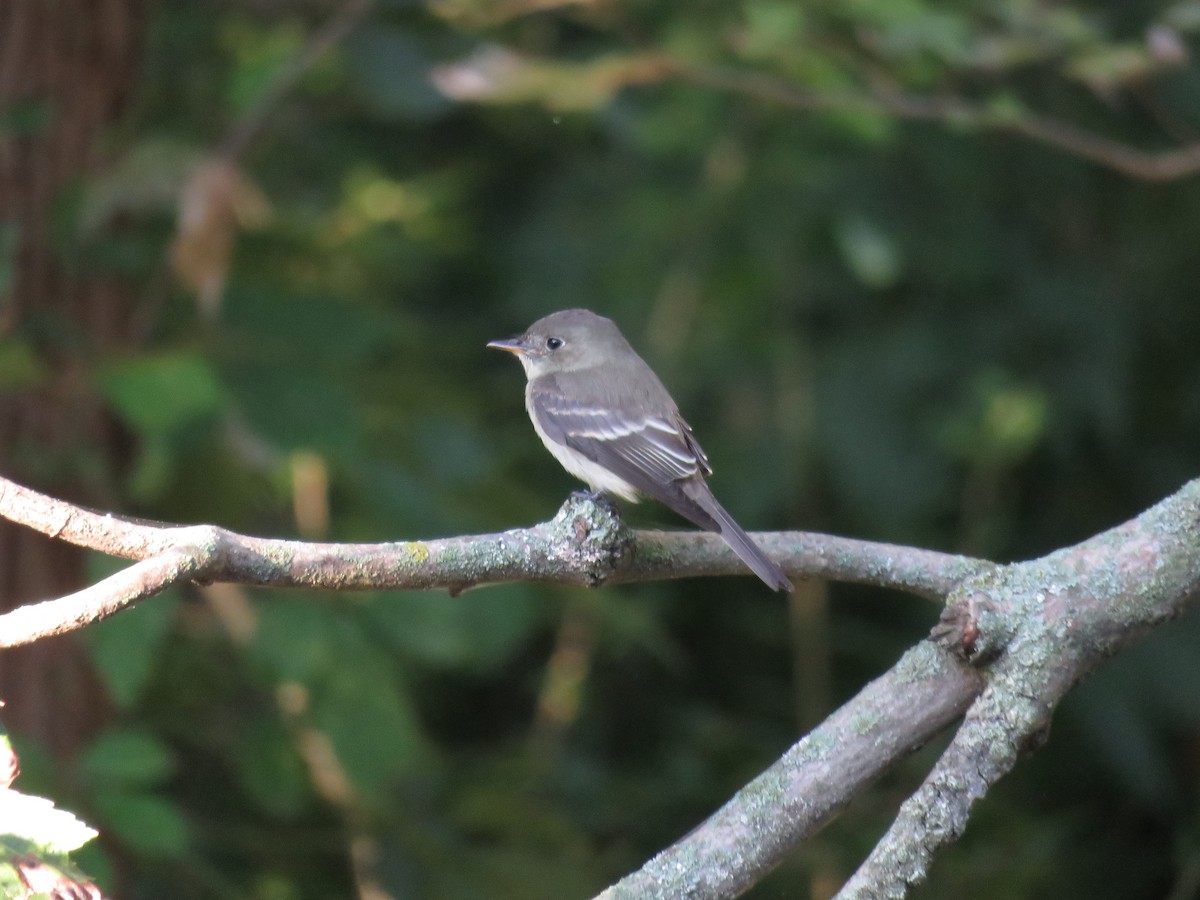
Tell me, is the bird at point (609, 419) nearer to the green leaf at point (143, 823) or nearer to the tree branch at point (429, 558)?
the tree branch at point (429, 558)

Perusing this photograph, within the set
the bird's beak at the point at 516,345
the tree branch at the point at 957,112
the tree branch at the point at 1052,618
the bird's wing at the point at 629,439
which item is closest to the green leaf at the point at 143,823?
the bird's wing at the point at 629,439

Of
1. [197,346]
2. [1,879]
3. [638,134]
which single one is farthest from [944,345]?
[1,879]

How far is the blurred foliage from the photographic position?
166 inches

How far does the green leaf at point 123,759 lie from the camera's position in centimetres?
343

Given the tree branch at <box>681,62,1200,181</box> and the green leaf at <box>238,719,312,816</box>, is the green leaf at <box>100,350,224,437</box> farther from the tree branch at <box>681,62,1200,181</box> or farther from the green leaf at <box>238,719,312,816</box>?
→ the tree branch at <box>681,62,1200,181</box>

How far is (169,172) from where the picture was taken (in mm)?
4086

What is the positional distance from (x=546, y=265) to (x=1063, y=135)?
288 centimetres

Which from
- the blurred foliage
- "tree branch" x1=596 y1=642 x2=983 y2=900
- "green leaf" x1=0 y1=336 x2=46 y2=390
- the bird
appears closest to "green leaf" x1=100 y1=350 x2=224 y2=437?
the blurred foliage

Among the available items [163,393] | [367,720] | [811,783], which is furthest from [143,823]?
[811,783]

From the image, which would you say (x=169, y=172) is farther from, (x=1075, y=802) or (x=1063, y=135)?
(x=1075, y=802)

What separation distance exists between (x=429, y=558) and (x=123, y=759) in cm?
148

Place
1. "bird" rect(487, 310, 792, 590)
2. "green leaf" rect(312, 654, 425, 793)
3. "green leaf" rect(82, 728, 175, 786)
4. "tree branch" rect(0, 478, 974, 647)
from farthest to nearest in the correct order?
1. "green leaf" rect(312, 654, 425, 793)
2. "bird" rect(487, 310, 792, 590)
3. "green leaf" rect(82, 728, 175, 786)
4. "tree branch" rect(0, 478, 974, 647)

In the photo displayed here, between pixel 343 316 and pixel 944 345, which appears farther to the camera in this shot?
pixel 944 345

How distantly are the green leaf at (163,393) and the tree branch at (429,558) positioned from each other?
1277 millimetres
